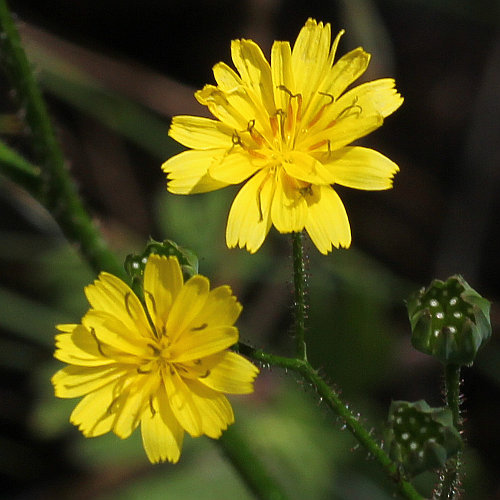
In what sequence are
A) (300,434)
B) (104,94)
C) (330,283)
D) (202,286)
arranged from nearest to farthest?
1. (202,286)
2. (300,434)
3. (330,283)
4. (104,94)

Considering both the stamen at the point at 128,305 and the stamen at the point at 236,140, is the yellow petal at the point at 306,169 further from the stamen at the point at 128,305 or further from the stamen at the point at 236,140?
the stamen at the point at 128,305

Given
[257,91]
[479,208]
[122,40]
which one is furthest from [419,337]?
[122,40]

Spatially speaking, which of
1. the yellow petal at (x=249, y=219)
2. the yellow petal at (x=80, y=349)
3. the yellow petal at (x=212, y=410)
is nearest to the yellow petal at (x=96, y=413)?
the yellow petal at (x=80, y=349)

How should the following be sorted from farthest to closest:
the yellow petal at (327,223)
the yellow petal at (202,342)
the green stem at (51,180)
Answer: the green stem at (51,180)
the yellow petal at (327,223)
the yellow petal at (202,342)

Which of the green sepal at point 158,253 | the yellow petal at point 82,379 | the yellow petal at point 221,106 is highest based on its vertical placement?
the yellow petal at point 221,106

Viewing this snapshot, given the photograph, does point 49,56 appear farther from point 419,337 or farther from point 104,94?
point 419,337

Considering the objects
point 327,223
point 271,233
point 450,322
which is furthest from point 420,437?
point 271,233
